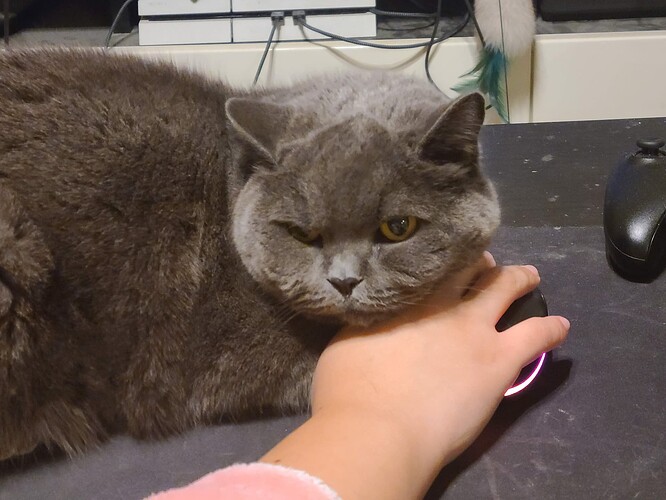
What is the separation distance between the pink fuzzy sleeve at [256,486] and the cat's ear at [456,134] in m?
0.43

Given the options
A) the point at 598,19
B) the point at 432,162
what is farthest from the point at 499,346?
the point at 598,19

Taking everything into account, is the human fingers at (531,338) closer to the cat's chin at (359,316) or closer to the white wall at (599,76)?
the cat's chin at (359,316)

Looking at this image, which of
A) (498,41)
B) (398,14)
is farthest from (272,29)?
(498,41)

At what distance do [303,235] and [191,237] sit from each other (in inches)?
6.3

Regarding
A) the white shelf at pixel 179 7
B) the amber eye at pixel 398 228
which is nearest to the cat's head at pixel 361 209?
the amber eye at pixel 398 228

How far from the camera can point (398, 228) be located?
84 centimetres

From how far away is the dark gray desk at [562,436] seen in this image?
0.73 metres

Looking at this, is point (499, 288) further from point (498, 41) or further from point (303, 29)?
point (303, 29)

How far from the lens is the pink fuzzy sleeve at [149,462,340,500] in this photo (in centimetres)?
56

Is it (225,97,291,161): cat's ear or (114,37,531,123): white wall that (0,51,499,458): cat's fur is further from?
(114,37,531,123): white wall

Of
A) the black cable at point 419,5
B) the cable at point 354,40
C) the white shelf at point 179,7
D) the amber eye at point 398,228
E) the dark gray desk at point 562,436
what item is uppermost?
the white shelf at point 179,7

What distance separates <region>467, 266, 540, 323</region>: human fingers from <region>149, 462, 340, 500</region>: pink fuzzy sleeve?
0.38m

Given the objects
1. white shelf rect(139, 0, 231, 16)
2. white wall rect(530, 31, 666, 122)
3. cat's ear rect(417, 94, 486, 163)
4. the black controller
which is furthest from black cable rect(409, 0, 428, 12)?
cat's ear rect(417, 94, 486, 163)

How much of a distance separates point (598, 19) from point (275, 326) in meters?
1.73
